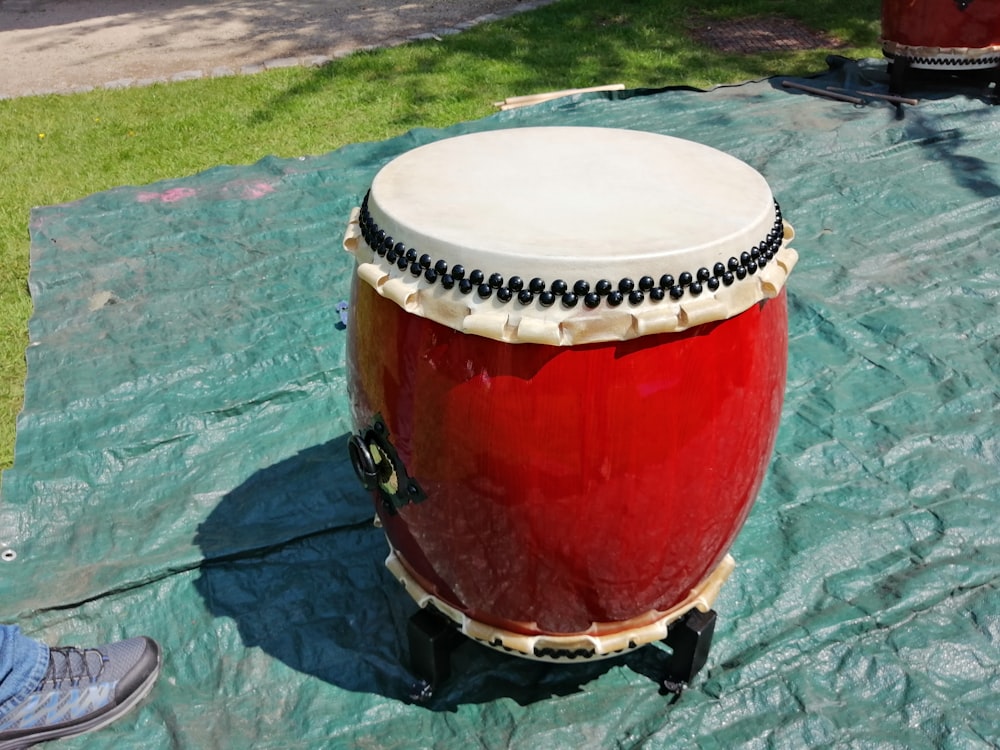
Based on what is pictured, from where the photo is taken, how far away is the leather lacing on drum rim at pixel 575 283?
123 centimetres

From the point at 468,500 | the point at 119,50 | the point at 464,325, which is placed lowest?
the point at 119,50

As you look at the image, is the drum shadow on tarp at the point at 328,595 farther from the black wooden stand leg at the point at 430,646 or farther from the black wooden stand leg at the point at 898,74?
the black wooden stand leg at the point at 898,74

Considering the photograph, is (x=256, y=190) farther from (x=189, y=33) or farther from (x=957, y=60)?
(x=189, y=33)

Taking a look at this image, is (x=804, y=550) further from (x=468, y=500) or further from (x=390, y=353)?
(x=390, y=353)

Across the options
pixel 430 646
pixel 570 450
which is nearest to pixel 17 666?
pixel 430 646

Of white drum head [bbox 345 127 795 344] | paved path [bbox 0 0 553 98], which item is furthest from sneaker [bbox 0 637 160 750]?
paved path [bbox 0 0 553 98]

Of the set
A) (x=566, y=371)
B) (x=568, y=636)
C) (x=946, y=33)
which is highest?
(x=566, y=371)

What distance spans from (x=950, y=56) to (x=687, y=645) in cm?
391

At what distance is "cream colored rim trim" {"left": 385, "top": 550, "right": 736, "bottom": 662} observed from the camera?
1617 millimetres

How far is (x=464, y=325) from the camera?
126 cm

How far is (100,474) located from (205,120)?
315 centimetres

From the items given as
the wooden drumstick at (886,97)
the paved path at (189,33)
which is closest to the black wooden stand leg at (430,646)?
the wooden drumstick at (886,97)

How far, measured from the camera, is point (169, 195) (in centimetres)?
369

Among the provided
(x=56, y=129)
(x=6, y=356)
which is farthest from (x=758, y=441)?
(x=56, y=129)
